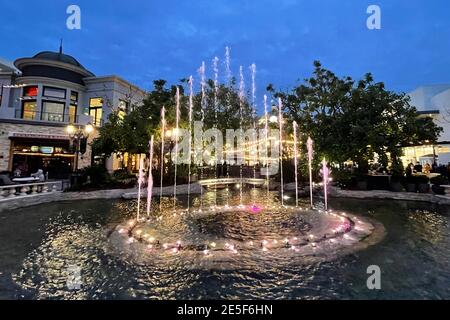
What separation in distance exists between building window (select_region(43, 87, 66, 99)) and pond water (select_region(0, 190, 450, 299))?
82.4 feet

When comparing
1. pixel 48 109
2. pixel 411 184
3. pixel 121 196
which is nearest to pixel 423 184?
pixel 411 184

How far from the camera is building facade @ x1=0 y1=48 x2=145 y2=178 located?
24.4 m

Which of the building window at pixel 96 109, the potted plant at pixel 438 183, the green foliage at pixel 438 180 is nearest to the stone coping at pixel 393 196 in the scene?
the potted plant at pixel 438 183

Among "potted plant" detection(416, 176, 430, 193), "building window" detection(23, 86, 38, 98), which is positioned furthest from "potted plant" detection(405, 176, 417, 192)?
"building window" detection(23, 86, 38, 98)

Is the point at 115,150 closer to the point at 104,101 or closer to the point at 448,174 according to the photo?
the point at 104,101

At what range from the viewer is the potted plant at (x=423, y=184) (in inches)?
595

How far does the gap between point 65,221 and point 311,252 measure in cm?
835

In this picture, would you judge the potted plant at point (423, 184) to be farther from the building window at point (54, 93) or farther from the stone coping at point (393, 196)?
the building window at point (54, 93)

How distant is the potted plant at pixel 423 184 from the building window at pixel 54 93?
34.3 m

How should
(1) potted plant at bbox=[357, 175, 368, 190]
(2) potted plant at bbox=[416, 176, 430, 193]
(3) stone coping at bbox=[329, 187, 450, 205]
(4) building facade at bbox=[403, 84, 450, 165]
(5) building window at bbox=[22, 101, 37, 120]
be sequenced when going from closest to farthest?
1. (3) stone coping at bbox=[329, 187, 450, 205]
2. (2) potted plant at bbox=[416, 176, 430, 193]
3. (1) potted plant at bbox=[357, 175, 368, 190]
4. (4) building facade at bbox=[403, 84, 450, 165]
5. (5) building window at bbox=[22, 101, 37, 120]

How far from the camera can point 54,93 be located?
27.9m

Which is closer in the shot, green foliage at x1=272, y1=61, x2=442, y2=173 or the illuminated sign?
green foliage at x1=272, y1=61, x2=442, y2=173

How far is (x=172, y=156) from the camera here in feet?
Answer: 73.8

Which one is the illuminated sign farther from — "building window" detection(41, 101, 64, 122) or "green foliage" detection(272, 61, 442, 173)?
"green foliage" detection(272, 61, 442, 173)
